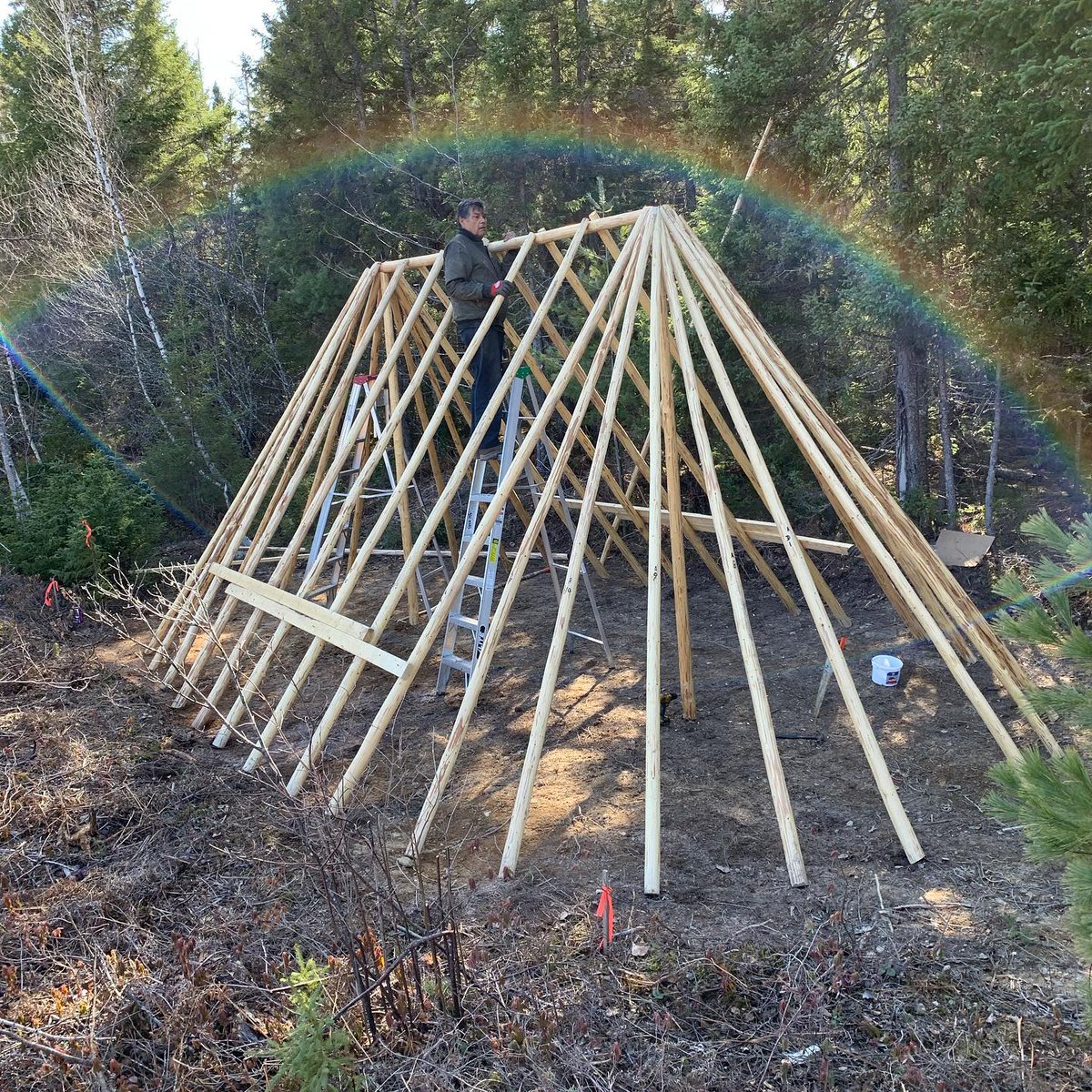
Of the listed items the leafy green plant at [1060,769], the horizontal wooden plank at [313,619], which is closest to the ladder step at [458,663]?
the horizontal wooden plank at [313,619]

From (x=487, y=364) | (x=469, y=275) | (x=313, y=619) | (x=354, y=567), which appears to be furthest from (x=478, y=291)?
(x=313, y=619)

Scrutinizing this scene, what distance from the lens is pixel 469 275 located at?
20.4 ft

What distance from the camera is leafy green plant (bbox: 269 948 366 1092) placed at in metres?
2.76

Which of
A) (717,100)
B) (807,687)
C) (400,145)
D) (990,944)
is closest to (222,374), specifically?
(400,145)

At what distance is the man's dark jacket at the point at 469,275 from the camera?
618cm

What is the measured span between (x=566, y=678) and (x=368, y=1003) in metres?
4.08

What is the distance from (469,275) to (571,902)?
14.4ft

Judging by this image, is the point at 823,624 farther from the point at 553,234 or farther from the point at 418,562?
the point at 553,234

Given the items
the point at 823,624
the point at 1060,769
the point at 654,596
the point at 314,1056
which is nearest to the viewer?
the point at 1060,769

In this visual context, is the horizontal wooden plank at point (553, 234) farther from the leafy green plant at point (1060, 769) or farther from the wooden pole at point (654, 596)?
the leafy green plant at point (1060, 769)

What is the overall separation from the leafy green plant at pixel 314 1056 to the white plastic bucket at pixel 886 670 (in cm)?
466

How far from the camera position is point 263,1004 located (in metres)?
3.33

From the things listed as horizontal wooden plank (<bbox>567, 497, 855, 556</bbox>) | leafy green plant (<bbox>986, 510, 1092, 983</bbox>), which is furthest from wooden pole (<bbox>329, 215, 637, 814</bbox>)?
leafy green plant (<bbox>986, 510, 1092, 983</bbox>)

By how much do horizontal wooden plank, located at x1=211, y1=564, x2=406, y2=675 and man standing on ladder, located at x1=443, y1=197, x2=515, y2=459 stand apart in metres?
1.61
